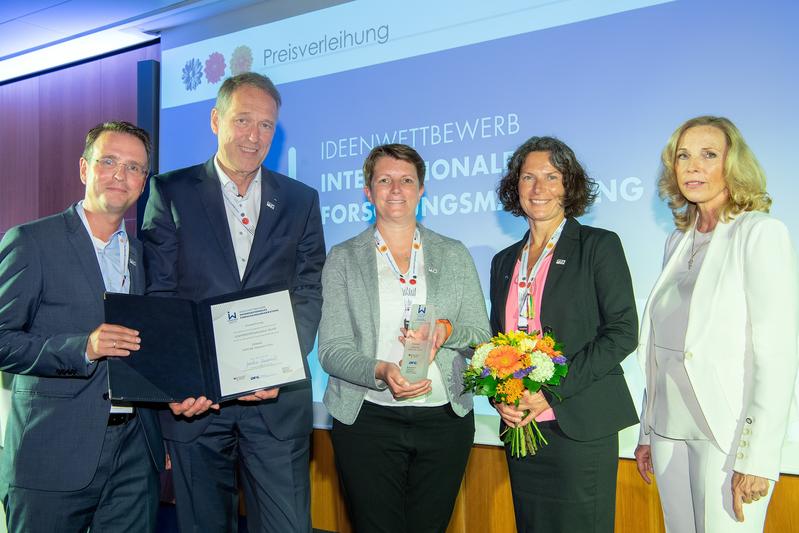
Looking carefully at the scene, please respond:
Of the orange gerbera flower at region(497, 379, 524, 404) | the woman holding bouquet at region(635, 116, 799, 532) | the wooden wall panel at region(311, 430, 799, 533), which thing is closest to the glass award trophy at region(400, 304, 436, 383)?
the orange gerbera flower at region(497, 379, 524, 404)

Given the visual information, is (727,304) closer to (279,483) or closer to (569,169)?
(569,169)

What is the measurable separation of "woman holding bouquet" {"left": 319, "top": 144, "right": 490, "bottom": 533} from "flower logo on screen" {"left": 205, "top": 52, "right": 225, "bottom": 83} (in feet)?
10.0

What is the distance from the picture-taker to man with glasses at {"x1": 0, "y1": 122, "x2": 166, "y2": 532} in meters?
2.42

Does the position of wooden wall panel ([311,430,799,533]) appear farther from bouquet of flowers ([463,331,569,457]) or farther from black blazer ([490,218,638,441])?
bouquet of flowers ([463,331,569,457])

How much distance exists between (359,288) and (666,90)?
6.84ft

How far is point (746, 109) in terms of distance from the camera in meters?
3.43

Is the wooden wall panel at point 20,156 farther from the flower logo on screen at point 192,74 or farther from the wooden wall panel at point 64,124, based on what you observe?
the flower logo on screen at point 192,74

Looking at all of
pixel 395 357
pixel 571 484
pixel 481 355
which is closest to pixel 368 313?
pixel 395 357

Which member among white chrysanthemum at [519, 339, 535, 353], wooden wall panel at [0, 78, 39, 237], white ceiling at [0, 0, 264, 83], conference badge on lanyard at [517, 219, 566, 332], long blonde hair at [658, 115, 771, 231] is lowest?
white chrysanthemum at [519, 339, 535, 353]

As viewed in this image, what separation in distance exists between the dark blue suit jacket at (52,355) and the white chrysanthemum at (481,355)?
135 centimetres

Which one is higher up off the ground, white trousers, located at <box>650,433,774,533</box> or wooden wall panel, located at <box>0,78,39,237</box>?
wooden wall panel, located at <box>0,78,39,237</box>

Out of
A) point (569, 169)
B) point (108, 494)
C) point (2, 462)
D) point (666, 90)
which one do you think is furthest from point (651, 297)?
point (2, 462)

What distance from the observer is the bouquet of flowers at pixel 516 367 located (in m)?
2.32

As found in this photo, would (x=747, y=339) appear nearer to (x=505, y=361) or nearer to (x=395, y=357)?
(x=505, y=361)
